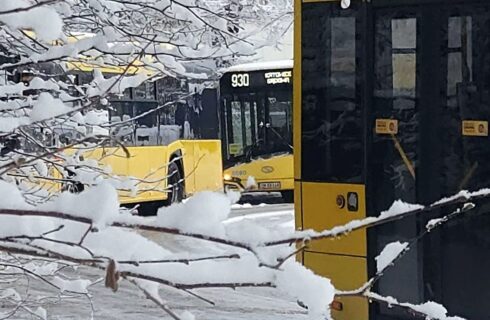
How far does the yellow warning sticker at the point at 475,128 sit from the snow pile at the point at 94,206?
386 cm

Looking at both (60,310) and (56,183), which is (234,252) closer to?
(56,183)

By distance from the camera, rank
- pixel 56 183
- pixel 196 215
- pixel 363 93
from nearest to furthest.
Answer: pixel 196 215
pixel 56 183
pixel 363 93

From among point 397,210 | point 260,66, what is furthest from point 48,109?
point 260,66

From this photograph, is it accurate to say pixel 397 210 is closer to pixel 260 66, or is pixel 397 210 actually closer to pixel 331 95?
pixel 331 95

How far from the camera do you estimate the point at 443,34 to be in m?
5.29

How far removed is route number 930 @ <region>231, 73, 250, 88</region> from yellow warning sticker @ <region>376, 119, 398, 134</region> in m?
11.2

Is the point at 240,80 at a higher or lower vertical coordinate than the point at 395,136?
higher

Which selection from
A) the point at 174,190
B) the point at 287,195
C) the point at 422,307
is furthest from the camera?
the point at 287,195

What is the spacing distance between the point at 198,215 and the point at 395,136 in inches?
165

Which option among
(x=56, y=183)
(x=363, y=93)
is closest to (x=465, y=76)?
(x=363, y=93)

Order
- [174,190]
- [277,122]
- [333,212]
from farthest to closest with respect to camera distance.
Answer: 1. [277,122]
2. [174,190]
3. [333,212]

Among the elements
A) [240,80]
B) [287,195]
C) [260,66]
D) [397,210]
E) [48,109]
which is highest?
[260,66]

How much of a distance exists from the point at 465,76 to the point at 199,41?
4.72 ft

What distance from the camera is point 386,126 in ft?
18.3
